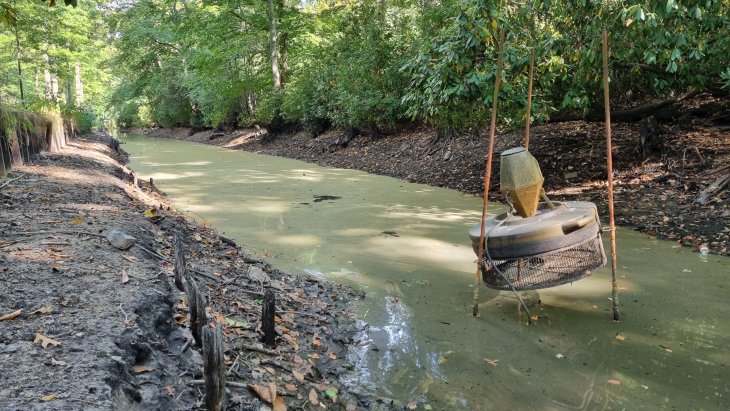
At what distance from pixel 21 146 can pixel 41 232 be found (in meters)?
4.65

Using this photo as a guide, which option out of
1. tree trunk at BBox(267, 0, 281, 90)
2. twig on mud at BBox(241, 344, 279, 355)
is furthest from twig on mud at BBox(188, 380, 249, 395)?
tree trunk at BBox(267, 0, 281, 90)

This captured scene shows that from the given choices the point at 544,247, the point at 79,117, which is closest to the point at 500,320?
the point at 544,247

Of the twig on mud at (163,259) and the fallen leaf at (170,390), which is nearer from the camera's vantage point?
the fallen leaf at (170,390)

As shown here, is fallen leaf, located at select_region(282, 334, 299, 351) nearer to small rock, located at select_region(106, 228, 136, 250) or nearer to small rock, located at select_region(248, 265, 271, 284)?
small rock, located at select_region(248, 265, 271, 284)

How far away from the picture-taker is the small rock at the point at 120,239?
14.5ft

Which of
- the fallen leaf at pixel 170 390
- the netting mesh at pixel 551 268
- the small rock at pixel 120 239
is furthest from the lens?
the small rock at pixel 120 239

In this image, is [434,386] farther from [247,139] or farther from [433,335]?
[247,139]

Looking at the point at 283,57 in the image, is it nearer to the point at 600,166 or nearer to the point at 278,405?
the point at 600,166

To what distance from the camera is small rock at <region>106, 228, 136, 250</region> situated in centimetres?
441

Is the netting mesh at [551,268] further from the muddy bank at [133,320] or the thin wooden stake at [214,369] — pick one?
the thin wooden stake at [214,369]

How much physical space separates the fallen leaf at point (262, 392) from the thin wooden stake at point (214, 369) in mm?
375

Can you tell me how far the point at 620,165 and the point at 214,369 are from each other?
899 centimetres

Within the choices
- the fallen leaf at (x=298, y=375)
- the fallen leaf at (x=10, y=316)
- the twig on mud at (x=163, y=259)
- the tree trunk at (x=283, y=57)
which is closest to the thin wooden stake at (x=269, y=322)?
the fallen leaf at (x=298, y=375)

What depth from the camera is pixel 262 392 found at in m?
2.89
